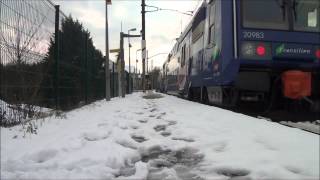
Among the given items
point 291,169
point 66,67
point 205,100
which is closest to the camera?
point 291,169

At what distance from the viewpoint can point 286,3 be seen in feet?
35.1

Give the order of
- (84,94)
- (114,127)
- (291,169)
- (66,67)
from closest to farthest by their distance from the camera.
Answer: (291,169) < (114,127) < (66,67) < (84,94)

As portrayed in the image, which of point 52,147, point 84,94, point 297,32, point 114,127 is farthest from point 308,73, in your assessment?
point 84,94

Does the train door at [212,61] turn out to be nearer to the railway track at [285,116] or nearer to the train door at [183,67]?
the railway track at [285,116]

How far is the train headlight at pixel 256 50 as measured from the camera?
10.4 metres

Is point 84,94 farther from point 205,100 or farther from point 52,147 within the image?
point 52,147

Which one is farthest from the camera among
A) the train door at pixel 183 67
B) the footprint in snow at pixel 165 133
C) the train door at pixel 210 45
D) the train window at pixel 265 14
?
the train door at pixel 183 67

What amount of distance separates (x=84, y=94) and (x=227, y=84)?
22.6ft

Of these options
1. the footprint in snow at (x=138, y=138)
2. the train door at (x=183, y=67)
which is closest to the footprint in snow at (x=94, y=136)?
the footprint in snow at (x=138, y=138)

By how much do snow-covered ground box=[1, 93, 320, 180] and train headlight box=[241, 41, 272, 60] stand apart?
2872mm

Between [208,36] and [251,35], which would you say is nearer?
[251,35]

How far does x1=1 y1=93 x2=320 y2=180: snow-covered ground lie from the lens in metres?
4.64

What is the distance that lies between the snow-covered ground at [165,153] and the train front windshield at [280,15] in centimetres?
350

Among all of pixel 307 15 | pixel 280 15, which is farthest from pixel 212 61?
pixel 307 15
